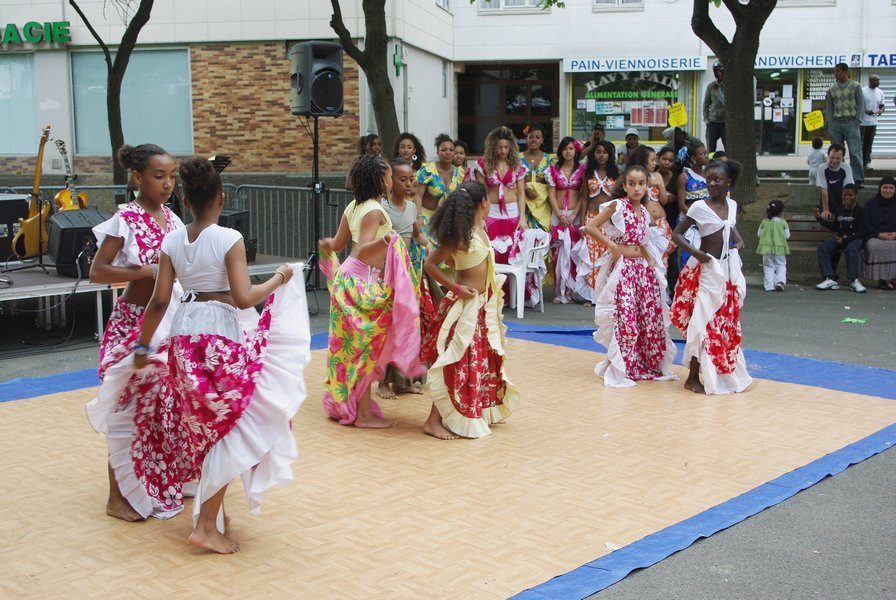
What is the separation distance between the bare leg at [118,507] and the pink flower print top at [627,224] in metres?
4.44

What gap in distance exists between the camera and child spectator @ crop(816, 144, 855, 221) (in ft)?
44.1

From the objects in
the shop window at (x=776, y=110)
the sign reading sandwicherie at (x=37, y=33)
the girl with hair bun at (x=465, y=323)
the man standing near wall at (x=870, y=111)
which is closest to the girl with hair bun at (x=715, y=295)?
the girl with hair bun at (x=465, y=323)

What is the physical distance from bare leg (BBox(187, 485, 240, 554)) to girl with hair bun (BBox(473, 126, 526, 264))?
7041 mm

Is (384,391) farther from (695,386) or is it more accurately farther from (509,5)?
(509,5)

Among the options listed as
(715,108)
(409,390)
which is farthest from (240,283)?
(715,108)

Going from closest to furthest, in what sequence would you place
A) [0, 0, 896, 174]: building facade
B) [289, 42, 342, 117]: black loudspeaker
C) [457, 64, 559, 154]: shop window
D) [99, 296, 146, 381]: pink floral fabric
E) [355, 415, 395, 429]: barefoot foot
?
[99, 296, 146, 381]: pink floral fabric → [355, 415, 395, 429]: barefoot foot → [289, 42, 342, 117]: black loudspeaker → [0, 0, 896, 174]: building facade → [457, 64, 559, 154]: shop window

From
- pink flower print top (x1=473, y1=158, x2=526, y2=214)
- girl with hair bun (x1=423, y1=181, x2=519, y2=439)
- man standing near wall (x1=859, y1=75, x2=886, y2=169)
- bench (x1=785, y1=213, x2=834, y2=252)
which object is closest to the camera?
girl with hair bun (x1=423, y1=181, x2=519, y2=439)

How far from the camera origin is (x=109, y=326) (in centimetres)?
481

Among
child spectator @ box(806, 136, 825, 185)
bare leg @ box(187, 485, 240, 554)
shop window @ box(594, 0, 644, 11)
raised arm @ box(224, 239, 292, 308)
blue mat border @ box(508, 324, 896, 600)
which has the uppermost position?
shop window @ box(594, 0, 644, 11)

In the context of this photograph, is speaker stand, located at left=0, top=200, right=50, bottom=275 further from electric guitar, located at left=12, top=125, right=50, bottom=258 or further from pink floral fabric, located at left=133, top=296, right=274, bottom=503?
pink floral fabric, located at left=133, top=296, right=274, bottom=503

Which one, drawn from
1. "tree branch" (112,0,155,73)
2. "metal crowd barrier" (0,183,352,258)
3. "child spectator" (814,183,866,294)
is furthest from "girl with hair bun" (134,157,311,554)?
"tree branch" (112,0,155,73)

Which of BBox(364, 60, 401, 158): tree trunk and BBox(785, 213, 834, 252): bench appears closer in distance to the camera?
BBox(364, 60, 401, 158): tree trunk

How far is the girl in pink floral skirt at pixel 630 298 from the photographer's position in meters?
7.82

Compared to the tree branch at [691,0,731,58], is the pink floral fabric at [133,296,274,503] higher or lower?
lower
